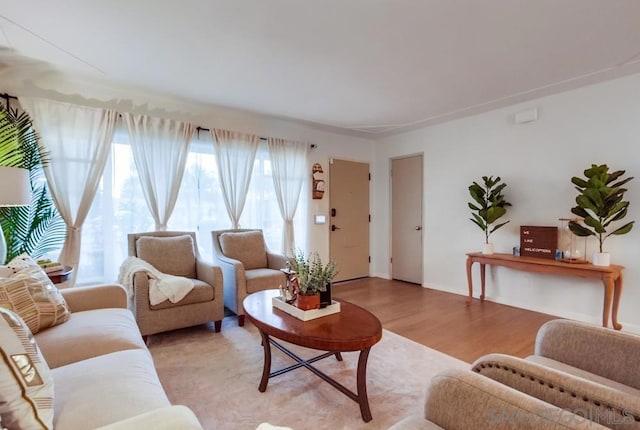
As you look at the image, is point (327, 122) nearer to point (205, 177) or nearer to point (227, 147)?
point (227, 147)

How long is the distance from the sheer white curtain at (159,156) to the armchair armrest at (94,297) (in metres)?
1.42

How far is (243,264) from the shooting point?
139 inches

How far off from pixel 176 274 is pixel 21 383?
2.32 m

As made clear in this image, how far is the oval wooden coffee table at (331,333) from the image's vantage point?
1.67 metres

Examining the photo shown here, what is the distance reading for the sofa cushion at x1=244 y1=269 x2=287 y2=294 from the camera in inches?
125

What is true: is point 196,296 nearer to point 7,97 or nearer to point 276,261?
point 276,261

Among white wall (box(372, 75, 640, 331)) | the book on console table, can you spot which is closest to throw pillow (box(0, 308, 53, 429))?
the book on console table

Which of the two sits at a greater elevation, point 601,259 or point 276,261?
point 601,259

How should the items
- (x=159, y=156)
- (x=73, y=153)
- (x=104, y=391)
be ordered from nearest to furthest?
(x=104, y=391) → (x=73, y=153) → (x=159, y=156)

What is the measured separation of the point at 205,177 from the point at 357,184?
2.56m

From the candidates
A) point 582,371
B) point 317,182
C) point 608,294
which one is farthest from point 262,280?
point 608,294

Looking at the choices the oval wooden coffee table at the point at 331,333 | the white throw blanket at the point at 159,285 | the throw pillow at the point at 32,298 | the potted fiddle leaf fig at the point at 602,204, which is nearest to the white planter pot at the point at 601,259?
the potted fiddle leaf fig at the point at 602,204

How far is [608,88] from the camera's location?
10.2ft

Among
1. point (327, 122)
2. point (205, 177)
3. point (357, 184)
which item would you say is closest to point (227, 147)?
point (205, 177)
